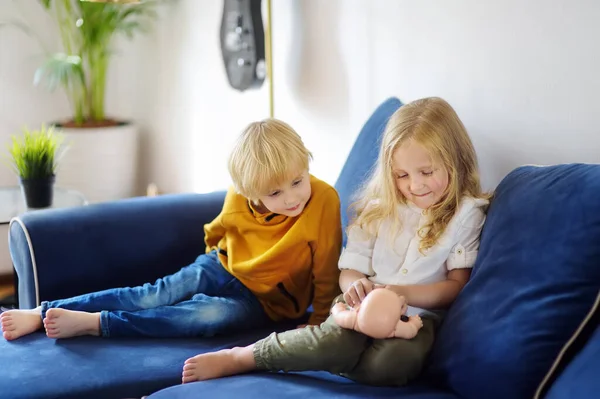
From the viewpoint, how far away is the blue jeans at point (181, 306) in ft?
5.86

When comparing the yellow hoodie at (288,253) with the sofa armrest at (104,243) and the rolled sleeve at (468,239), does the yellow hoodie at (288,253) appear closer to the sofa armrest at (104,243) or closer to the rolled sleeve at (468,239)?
the sofa armrest at (104,243)

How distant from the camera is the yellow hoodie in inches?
72.2

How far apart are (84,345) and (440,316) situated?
0.81 metres

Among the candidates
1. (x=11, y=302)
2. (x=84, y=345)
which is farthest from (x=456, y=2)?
(x=11, y=302)

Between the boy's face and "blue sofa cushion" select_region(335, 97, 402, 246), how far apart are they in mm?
140

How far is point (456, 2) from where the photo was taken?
1.89m

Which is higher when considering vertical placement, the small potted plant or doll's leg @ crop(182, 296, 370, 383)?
the small potted plant

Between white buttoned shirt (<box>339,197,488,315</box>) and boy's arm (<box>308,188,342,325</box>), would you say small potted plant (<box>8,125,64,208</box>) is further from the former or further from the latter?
white buttoned shirt (<box>339,197,488,315</box>)

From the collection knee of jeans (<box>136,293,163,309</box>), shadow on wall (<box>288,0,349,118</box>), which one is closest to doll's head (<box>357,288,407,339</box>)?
knee of jeans (<box>136,293,163,309</box>)

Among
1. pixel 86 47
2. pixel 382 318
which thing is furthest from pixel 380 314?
pixel 86 47

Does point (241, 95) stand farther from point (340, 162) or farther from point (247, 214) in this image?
point (247, 214)

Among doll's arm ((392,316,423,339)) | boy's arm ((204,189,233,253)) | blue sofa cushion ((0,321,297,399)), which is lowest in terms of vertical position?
blue sofa cushion ((0,321,297,399))

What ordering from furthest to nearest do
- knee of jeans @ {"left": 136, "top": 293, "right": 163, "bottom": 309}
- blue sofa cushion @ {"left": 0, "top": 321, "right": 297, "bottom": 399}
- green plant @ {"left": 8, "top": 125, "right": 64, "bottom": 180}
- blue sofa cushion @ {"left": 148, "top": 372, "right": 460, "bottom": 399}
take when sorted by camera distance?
green plant @ {"left": 8, "top": 125, "right": 64, "bottom": 180}, knee of jeans @ {"left": 136, "top": 293, "right": 163, "bottom": 309}, blue sofa cushion @ {"left": 0, "top": 321, "right": 297, "bottom": 399}, blue sofa cushion @ {"left": 148, "top": 372, "right": 460, "bottom": 399}

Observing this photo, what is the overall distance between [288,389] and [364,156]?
72cm
